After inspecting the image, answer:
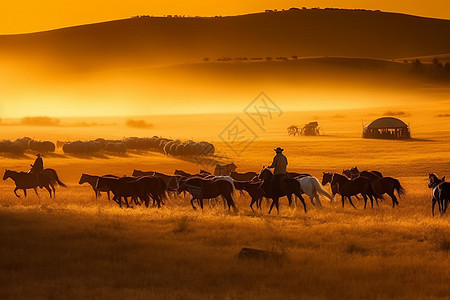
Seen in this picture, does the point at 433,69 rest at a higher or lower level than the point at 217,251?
higher

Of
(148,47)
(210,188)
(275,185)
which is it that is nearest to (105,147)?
(210,188)

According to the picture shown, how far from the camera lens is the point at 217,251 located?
16.3 meters

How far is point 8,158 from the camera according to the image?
2226 inches

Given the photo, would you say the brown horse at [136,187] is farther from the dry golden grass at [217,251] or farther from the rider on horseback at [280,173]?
the rider on horseback at [280,173]

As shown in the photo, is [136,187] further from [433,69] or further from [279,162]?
[433,69]

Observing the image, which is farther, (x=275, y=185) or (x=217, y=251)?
(x=275, y=185)

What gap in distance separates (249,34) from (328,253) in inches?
7349

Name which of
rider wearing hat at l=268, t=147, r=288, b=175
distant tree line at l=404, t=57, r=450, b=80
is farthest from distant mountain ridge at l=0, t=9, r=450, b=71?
rider wearing hat at l=268, t=147, r=288, b=175

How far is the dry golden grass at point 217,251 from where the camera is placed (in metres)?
13.1

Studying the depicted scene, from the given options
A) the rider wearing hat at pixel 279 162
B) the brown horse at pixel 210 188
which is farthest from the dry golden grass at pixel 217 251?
the rider wearing hat at pixel 279 162

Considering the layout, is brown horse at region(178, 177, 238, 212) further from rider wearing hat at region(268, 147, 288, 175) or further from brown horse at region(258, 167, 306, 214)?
rider wearing hat at region(268, 147, 288, 175)

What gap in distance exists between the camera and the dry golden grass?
13070 millimetres

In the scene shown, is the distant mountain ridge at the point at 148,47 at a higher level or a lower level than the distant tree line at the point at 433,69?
higher

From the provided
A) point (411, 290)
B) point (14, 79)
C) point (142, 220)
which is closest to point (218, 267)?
point (411, 290)
